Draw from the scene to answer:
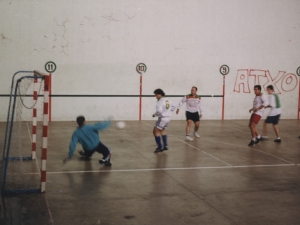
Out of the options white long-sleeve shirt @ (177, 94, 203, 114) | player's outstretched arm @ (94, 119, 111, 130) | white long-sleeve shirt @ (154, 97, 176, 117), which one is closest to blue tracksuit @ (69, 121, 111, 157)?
player's outstretched arm @ (94, 119, 111, 130)

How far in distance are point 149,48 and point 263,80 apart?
17.2 ft

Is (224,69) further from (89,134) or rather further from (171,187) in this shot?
(171,187)

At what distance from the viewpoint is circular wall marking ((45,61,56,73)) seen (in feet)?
60.0

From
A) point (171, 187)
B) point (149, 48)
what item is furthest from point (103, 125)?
point (149, 48)

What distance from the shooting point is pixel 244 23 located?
65.9ft

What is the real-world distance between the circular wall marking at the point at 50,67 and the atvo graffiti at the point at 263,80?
7681mm

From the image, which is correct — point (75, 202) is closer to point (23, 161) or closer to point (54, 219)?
point (54, 219)

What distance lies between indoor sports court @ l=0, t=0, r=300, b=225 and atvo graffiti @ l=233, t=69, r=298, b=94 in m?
0.05

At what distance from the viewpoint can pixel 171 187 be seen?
898 cm

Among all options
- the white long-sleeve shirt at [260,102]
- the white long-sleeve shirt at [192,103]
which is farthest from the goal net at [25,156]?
the white long-sleeve shirt at [260,102]

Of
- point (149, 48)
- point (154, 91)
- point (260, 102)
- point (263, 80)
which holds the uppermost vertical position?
point (149, 48)

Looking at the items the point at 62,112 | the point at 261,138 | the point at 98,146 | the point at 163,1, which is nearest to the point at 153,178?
the point at 98,146

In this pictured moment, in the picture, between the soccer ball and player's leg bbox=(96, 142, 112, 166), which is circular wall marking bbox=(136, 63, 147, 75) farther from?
player's leg bbox=(96, 142, 112, 166)

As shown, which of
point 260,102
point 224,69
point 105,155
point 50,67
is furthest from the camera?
point 224,69
